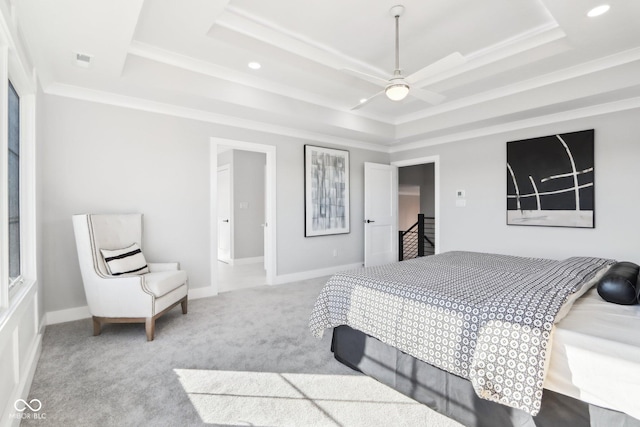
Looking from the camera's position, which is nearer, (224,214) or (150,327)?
(150,327)

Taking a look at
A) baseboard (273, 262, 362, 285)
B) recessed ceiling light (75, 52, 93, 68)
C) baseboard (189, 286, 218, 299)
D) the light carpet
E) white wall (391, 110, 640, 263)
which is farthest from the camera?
baseboard (273, 262, 362, 285)

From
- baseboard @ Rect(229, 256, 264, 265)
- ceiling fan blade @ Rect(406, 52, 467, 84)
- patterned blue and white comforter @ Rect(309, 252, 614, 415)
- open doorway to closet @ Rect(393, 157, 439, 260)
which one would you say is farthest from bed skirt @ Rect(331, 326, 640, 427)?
baseboard @ Rect(229, 256, 264, 265)

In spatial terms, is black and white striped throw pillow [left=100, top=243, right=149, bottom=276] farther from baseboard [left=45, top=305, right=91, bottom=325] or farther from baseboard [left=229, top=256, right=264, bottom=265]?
baseboard [left=229, top=256, right=264, bottom=265]

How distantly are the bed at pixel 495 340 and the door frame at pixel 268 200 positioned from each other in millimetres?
2252

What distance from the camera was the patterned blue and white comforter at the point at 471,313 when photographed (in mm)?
1379

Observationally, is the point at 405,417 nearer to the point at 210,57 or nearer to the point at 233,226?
the point at 210,57

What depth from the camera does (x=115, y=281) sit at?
8.98ft

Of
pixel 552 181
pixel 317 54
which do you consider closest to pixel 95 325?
pixel 317 54

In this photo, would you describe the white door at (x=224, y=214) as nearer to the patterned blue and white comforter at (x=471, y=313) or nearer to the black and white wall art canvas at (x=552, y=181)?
the patterned blue and white comforter at (x=471, y=313)

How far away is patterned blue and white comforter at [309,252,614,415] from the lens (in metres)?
1.38

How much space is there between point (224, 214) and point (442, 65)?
17.8 ft

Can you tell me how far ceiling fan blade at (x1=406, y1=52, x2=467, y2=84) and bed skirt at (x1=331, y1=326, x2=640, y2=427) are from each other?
2048 millimetres

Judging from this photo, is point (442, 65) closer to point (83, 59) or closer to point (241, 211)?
point (83, 59)

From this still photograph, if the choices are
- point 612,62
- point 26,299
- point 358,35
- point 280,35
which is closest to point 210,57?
point 280,35
